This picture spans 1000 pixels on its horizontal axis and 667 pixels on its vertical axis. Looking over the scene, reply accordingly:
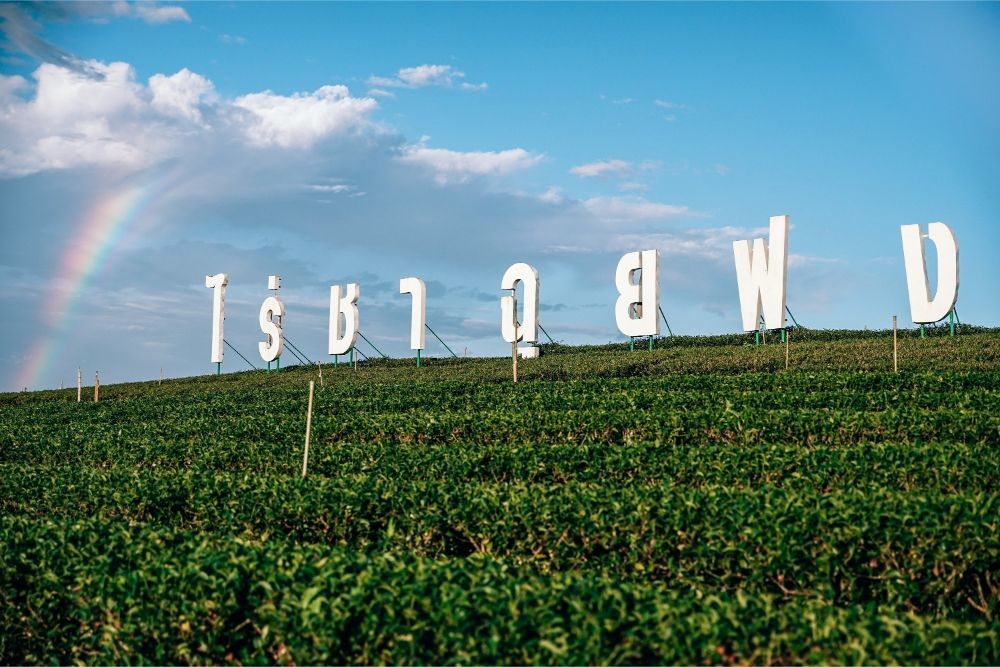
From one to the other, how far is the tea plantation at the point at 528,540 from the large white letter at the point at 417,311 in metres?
22.7

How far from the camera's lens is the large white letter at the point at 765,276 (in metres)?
40.2

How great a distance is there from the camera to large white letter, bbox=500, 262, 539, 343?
4575cm

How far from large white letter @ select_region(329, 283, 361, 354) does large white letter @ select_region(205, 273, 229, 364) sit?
9.31 m

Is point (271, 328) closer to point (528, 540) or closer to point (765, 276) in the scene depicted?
point (765, 276)

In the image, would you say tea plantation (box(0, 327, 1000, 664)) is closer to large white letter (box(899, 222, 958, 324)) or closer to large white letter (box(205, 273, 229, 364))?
large white letter (box(899, 222, 958, 324))

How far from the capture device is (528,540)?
12.7m

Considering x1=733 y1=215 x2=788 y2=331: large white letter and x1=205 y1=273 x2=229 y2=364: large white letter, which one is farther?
x1=205 y1=273 x2=229 y2=364: large white letter

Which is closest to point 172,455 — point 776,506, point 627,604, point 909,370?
point 776,506

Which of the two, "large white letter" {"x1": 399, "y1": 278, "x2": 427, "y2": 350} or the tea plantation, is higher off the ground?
"large white letter" {"x1": 399, "y1": 278, "x2": 427, "y2": 350}

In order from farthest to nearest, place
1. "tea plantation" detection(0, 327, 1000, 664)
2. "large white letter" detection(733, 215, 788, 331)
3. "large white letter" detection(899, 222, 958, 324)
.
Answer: "large white letter" detection(733, 215, 788, 331), "large white letter" detection(899, 222, 958, 324), "tea plantation" detection(0, 327, 1000, 664)

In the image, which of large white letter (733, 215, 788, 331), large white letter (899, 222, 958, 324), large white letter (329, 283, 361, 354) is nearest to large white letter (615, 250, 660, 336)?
large white letter (733, 215, 788, 331)

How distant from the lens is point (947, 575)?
1113 cm

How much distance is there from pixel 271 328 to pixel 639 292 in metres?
22.6

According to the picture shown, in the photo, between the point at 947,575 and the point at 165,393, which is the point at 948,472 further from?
the point at 165,393
